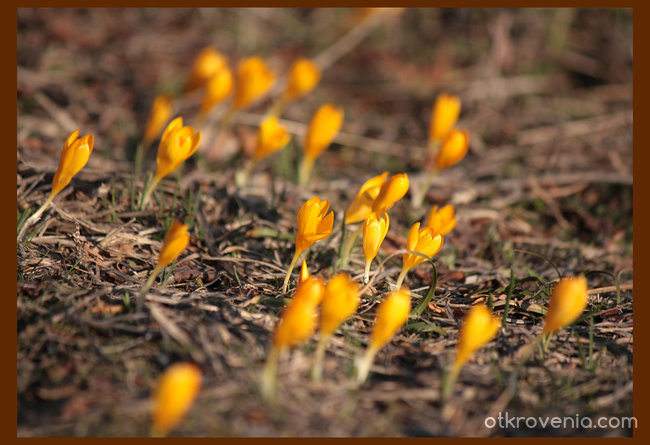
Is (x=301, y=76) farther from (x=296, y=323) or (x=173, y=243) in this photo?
(x=296, y=323)

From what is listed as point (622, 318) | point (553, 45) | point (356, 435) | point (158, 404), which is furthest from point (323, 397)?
point (553, 45)

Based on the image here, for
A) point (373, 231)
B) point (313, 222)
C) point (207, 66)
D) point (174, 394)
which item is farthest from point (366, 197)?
point (207, 66)

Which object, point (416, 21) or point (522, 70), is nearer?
point (522, 70)

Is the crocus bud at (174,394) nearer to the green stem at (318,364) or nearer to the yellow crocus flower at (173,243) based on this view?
the green stem at (318,364)

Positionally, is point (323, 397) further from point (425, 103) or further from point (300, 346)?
point (425, 103)

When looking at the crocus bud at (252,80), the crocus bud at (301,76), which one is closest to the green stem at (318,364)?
the crocus bud at (252,80)

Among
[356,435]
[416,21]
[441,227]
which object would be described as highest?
[416,21]
